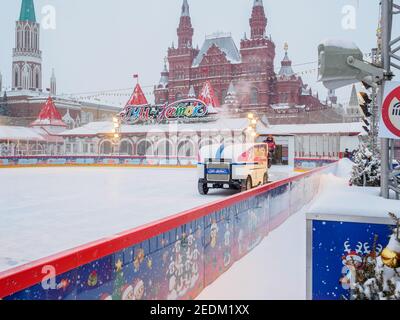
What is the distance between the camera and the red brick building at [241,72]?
51.5 meters

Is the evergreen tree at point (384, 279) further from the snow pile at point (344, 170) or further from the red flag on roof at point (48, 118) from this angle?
the red flag on roof at point (48, 118)

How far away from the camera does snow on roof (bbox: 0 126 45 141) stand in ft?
111

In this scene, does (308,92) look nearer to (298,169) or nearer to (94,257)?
(298,169)

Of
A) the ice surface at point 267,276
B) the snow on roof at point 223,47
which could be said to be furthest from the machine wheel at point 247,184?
the snow on roof at point 223,47

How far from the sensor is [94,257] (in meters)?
2.59

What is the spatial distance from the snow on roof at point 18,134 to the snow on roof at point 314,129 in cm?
2108

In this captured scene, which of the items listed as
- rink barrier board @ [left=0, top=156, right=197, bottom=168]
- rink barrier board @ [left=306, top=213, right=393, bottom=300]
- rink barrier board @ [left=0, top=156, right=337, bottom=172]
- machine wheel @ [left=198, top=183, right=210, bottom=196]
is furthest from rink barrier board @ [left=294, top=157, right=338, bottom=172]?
rink barrier board @ [left=306, top=213, right=393, bottom=300]

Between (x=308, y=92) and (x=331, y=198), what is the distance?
192ft

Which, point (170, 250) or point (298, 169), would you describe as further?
point (298, 169)

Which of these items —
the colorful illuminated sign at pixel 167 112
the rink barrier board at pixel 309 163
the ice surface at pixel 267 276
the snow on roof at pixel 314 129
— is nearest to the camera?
the ice surface at pixel 267 276

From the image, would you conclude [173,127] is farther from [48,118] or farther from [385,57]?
[385,57]

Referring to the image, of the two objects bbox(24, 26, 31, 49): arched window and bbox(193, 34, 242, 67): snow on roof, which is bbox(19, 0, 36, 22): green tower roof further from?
bbox(193, 34, 242, 67): snow on roof

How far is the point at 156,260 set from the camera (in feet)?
11.1
